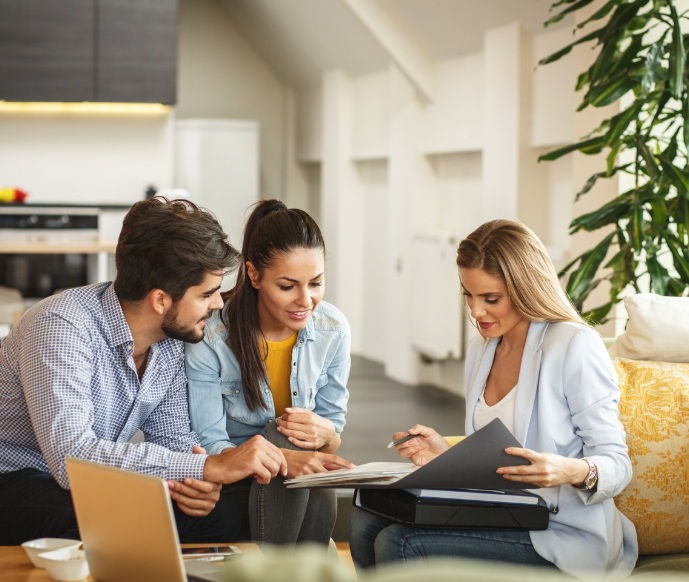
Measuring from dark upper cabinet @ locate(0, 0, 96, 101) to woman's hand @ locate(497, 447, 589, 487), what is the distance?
6174mm

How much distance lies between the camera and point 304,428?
2359 mm

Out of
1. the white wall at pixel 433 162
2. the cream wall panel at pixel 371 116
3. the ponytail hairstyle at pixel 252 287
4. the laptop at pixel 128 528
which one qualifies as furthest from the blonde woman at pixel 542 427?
the cream wall panel at pixel 371 116

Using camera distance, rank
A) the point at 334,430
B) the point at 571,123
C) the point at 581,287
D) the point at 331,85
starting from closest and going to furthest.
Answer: the point at 334,430 → the point at 581,287 → the point at 571,123 → the point at 331,85

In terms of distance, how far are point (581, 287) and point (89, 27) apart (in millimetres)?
5069

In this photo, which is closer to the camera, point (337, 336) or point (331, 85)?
point (337, 336)

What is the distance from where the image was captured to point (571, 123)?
519 cm

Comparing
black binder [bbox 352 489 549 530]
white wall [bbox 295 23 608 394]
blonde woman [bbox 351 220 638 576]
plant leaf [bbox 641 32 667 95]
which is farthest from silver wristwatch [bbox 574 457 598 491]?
white wall [bbox 295 23 608 394]

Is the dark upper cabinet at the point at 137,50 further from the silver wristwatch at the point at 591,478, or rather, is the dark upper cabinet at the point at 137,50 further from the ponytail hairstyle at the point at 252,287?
the silver wristwatch at the point at 591,478

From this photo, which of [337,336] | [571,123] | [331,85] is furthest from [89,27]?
Answer: [337,336]

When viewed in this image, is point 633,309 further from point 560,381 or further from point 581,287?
point 581,287

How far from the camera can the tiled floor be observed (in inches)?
201

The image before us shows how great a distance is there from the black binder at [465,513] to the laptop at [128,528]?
472 mm

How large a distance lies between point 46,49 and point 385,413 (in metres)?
3.59

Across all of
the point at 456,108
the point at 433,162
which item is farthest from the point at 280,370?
the point at 433,162
